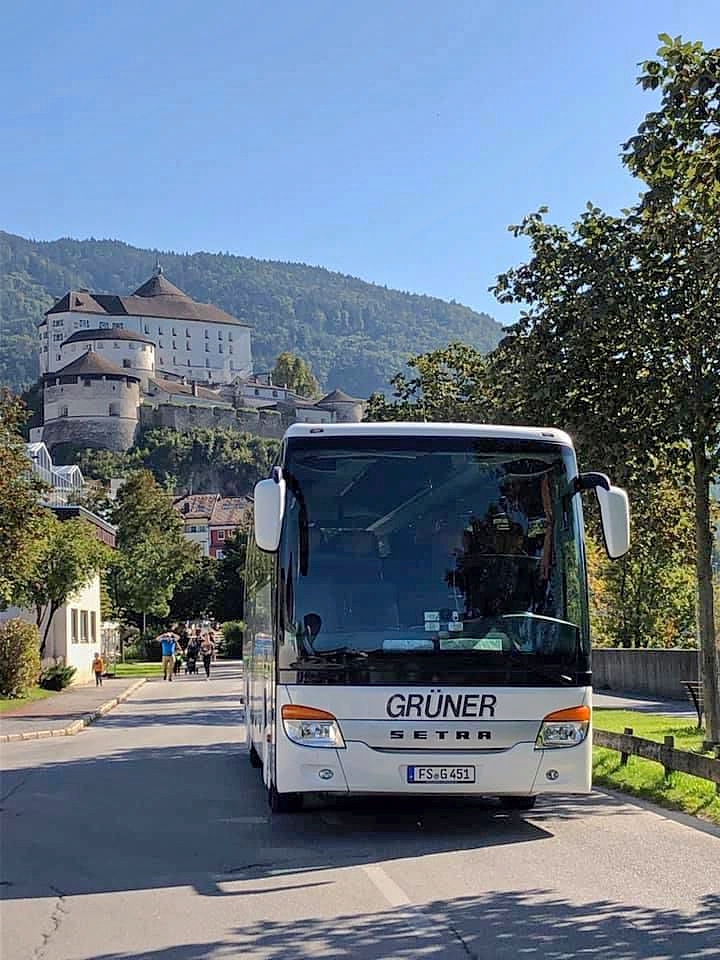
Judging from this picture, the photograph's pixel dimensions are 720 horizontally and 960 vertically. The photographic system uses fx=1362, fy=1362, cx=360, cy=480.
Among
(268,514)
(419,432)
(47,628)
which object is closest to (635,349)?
(419,432)

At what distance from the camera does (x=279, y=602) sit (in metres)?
11.1

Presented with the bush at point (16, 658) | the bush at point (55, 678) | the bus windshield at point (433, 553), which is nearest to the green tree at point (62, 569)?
the bush at point (55, 678)

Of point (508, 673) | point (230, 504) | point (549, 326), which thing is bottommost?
point (508, 673)

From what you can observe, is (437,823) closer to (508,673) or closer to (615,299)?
(508,673)

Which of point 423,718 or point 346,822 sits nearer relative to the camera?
point 423,718

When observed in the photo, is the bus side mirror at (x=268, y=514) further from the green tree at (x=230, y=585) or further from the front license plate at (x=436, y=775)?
the green tree at (x=230, y=585)

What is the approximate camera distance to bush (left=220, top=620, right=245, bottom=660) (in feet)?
277

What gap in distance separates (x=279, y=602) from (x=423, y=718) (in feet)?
4.96

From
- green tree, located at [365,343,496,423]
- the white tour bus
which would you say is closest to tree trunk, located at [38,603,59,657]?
green tree, located at [365,343,496,423]

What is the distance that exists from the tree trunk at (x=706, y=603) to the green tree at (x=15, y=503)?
17902 mm

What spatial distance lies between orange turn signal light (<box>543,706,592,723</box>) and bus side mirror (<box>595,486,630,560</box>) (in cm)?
126

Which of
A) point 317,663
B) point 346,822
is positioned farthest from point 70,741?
point 317,663

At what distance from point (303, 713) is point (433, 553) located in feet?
5.54

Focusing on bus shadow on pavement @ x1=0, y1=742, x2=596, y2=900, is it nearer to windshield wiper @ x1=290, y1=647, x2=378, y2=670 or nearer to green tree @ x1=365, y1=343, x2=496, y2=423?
windshield wiper @ x1=290, y1=647, x2=378, y2=670
